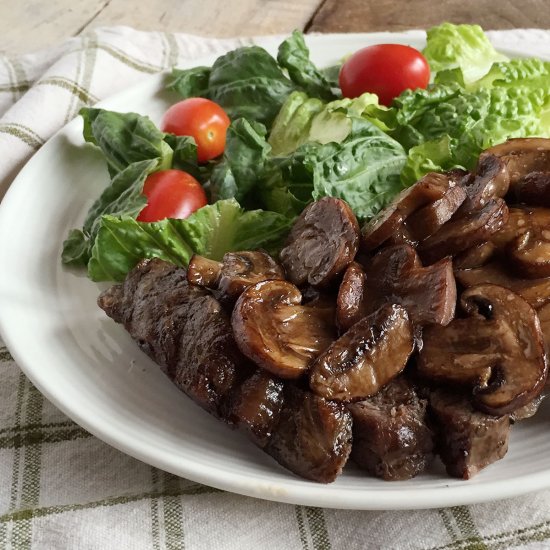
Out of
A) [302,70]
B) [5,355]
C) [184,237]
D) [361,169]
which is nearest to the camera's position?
[5,355]

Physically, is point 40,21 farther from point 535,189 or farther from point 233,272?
point 535,189

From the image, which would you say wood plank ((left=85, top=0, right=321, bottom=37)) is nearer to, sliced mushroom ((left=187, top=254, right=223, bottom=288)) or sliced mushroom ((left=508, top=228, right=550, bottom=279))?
sliced mushroom ((left=187, top=254, right=223, bottom=288))

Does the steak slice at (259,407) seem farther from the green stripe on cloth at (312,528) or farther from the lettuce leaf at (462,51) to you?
the lettuce leaf at (462,51)

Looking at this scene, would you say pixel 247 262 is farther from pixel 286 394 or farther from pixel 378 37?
pixel 378 37

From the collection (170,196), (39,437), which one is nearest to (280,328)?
(39,437)

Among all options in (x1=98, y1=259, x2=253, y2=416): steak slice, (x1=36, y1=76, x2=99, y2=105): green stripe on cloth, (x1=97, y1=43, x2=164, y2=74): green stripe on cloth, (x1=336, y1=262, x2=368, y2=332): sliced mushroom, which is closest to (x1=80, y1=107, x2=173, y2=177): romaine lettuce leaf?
(x1=36, y1=76, x2=99, y2=105): green stripe on cloth

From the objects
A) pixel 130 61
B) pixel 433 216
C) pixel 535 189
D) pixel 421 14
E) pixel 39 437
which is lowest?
pixel 421 14
